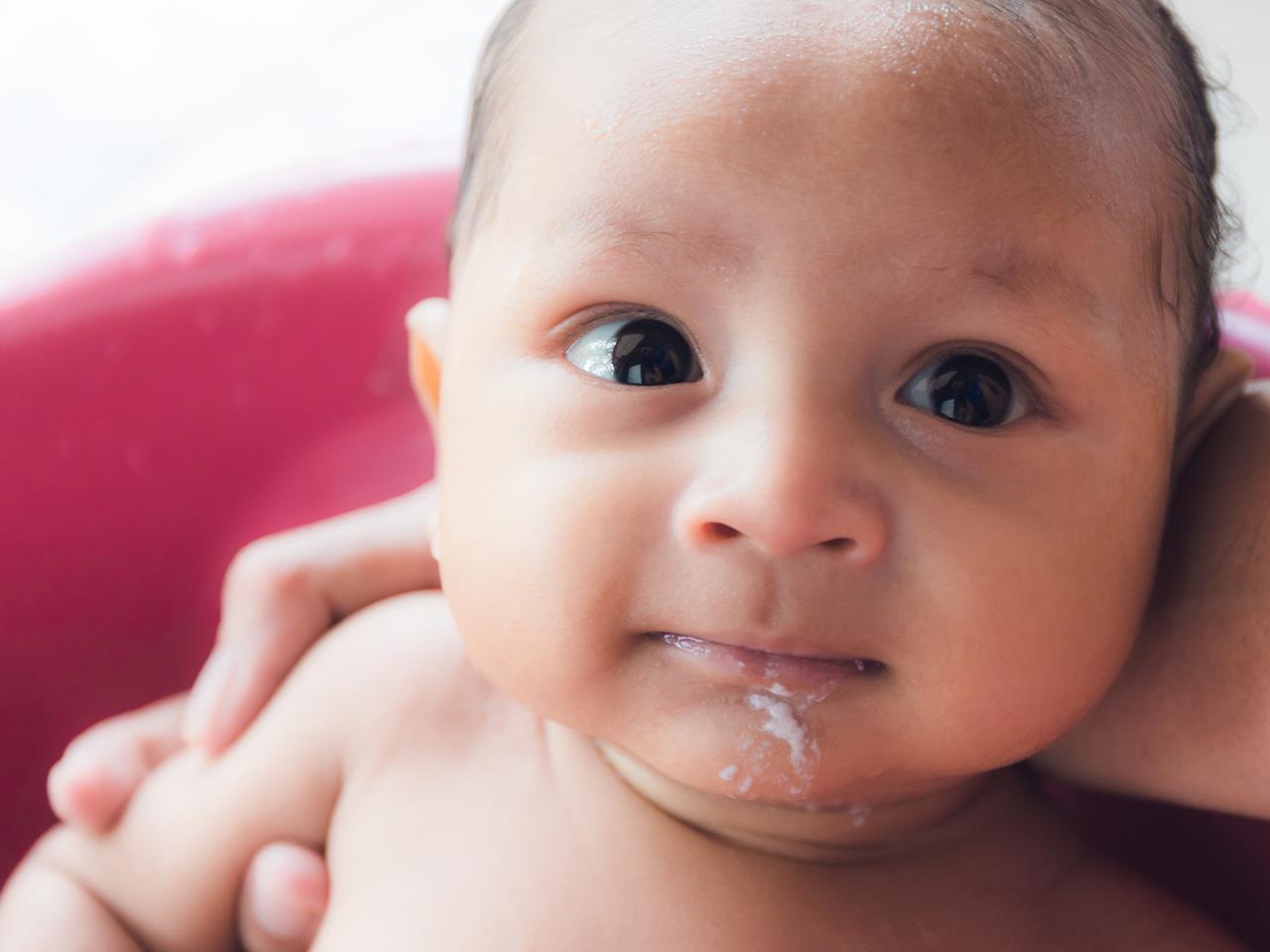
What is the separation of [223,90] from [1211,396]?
151 centimetres

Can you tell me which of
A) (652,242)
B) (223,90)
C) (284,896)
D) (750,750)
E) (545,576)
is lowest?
(284,896)

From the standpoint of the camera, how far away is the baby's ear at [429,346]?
0.97m

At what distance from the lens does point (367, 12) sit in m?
2.10

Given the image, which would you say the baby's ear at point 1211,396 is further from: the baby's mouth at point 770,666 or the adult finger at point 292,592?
the adult finger at point 292,592

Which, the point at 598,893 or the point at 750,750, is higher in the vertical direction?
the point at 750,750

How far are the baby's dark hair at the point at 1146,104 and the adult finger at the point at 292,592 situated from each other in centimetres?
34

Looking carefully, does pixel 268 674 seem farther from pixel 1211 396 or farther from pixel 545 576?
pixel 1211 396

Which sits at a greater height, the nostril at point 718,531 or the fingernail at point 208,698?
the nostril at point 718,531

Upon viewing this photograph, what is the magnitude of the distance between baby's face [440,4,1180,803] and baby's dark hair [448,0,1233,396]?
0.04 meters

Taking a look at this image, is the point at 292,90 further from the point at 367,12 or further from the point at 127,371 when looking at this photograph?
the point at 127,371

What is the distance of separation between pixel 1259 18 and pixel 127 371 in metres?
1.63

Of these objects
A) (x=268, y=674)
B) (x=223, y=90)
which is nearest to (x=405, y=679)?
(x=268, y=674)

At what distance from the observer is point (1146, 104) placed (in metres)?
0.77

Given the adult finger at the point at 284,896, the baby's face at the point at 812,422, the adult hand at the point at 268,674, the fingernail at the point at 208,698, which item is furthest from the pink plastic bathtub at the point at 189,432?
the baby's face at the point at 812,422
